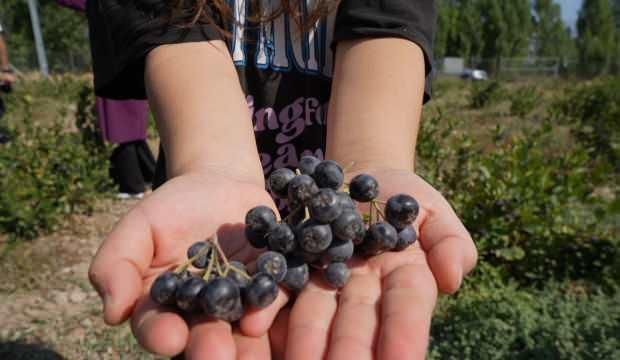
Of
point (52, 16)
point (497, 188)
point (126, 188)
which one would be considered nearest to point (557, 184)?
point (497, 188)

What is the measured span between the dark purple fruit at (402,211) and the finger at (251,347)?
0.40 metres

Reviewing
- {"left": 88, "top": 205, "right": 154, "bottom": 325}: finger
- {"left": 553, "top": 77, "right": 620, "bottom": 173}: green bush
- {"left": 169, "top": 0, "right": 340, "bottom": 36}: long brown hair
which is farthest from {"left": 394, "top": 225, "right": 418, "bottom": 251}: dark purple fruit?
{"left": 553, "top": 77, "right": 620, "bottom": 173}: green bush

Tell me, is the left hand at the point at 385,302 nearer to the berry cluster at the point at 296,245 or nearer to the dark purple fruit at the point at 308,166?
the berry cluster at the point at 296,245

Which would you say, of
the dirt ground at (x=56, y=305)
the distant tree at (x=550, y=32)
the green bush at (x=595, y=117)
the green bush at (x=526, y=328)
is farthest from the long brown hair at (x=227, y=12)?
the distant tree at (x=550, y=32)

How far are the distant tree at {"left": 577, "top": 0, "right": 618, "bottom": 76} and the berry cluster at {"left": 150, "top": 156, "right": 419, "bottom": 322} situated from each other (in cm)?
3781

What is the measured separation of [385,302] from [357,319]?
0.23 feet

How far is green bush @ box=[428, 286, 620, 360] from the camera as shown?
2.15 meters

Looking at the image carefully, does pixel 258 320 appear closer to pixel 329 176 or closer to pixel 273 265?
pixel 273 265

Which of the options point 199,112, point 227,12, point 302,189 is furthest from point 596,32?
point 302,189

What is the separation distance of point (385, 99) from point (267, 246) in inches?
24.6

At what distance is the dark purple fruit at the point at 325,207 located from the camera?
3.65 feet

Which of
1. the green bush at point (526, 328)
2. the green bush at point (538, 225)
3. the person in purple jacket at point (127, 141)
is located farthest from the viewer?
the person in purple jacket at point (127, 141)

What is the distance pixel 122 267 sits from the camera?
101 cm

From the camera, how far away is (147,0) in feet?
4.98
